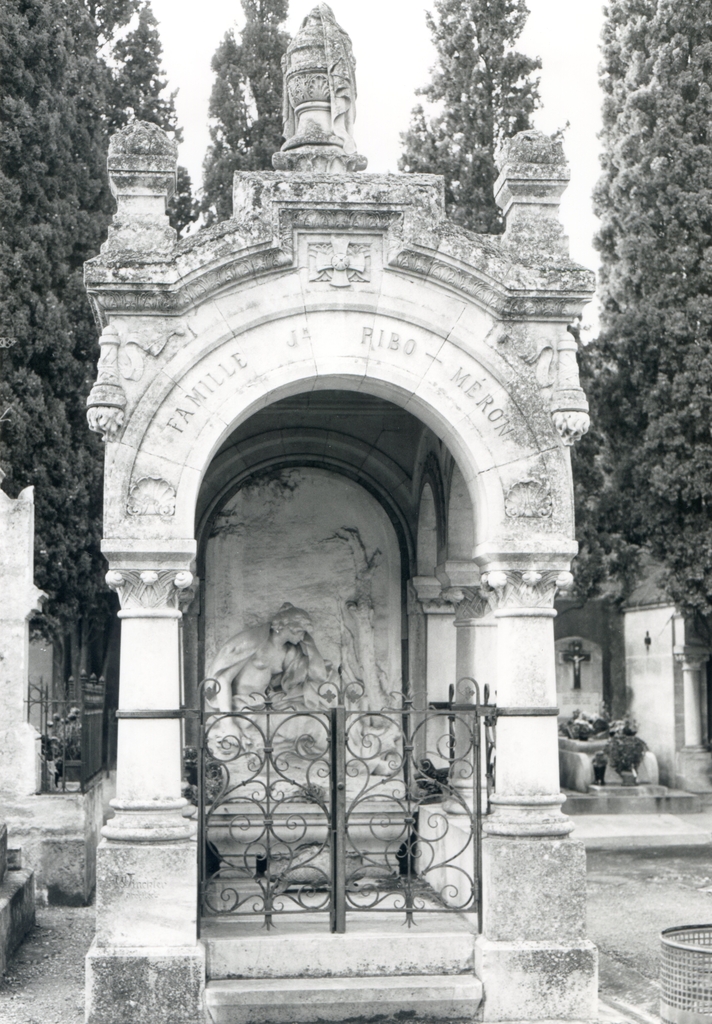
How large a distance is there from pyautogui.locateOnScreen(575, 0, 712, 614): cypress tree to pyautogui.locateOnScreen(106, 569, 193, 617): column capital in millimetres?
12430

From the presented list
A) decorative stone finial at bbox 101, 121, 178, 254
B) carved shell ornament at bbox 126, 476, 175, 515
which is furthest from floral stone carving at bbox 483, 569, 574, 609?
decorative stone finial at bbox 101, 121, 178, 254

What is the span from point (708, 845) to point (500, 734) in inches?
363

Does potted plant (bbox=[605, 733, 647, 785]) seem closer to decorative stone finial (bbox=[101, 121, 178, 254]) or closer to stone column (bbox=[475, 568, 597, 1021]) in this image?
stone column (bbox=[475, 568, 597, 1021])

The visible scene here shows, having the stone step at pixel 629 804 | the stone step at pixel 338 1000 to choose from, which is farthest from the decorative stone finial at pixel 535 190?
the stone step at pixel 629 804

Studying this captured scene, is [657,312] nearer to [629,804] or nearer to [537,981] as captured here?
[629,804]

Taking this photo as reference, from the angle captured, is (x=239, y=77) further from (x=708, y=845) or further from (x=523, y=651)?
(x=523, y=651)

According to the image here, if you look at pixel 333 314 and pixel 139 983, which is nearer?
pixel 139 983

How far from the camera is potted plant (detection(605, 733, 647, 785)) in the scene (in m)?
17.9

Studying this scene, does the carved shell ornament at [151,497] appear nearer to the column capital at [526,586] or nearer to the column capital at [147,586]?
the column capital at [147,586]

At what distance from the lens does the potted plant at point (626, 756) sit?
1791 cm

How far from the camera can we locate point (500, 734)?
6.88 meters

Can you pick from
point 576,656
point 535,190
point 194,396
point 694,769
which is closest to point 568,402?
point 535,190

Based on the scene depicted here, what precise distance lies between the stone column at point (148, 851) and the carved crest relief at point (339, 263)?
1989 mm

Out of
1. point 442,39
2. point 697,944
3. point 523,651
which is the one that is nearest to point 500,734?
point 523,651
